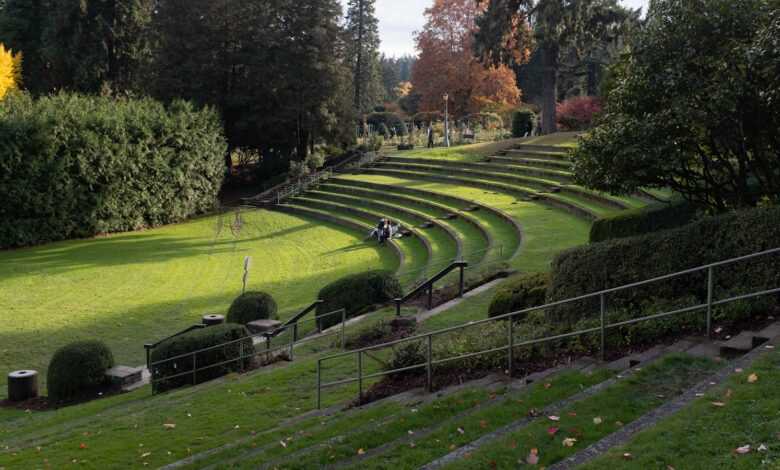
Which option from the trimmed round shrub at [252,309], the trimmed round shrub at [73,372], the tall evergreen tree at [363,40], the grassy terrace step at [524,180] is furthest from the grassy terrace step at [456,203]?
the tall evergreen tree at [363,40]

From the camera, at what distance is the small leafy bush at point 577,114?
45.0 metres

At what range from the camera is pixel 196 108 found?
43094 millimetres

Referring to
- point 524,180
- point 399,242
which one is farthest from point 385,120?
point 399,242

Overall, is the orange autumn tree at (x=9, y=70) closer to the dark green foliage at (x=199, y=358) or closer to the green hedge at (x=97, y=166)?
the green hedge at (x=97, y=166)

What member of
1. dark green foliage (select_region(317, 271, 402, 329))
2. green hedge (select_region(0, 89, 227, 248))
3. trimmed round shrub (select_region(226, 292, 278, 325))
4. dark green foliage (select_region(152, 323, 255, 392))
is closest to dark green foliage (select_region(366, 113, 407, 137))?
green hedge (select_region(0, 89, 227, 248))

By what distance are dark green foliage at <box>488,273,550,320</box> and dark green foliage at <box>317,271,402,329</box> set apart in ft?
16.3

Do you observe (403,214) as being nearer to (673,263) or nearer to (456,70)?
(673,263)

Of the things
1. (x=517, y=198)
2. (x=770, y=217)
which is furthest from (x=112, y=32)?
(x=770, y=217)

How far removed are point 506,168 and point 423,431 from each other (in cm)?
3061

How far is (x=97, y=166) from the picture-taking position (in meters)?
34.5

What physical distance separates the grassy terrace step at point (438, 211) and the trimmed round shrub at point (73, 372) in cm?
1203

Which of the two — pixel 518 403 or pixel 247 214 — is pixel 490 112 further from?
pixel 518 403

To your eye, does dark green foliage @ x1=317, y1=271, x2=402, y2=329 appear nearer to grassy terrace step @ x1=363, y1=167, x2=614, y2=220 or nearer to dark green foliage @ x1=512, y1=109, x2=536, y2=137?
grassy terrace step @ x1=363, y1=167, x2=614, y2=220

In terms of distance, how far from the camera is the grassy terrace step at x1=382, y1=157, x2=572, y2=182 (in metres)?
32.8
